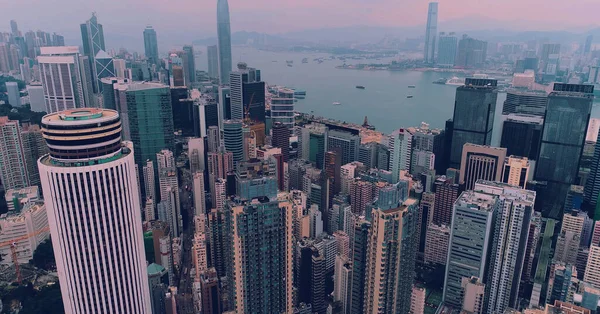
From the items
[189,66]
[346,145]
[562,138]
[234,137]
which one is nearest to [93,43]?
[189,66]

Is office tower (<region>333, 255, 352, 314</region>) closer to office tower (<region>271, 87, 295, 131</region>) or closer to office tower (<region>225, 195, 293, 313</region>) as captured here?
office tower (<region>225, 195, 293, 313</region>)

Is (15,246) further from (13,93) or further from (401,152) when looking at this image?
(13,93)

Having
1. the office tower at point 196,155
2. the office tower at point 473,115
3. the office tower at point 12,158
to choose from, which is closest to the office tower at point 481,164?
the office tower at point 473,115

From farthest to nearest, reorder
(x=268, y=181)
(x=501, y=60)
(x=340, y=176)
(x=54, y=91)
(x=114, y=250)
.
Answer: (x=501, y=60) → (x=54, y=91) → (x=340, y=176) → (x=268, y=181) → (x=114, y=250)

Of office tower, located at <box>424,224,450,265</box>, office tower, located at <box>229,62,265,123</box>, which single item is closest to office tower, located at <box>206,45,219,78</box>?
office tower, located at <box>229,62,265,123</box>

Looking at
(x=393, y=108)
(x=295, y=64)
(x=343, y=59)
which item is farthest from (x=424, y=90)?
(x=295, y=64)

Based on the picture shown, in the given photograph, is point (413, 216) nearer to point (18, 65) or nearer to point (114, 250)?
point (114, 250)
